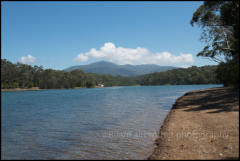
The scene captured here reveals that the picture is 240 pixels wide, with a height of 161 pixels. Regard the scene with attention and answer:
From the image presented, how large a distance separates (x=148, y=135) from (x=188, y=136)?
10.3 ft

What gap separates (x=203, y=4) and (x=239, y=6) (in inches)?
481

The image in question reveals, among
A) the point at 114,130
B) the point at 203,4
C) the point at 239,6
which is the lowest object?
the point at 114,130

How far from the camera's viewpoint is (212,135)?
1295 centimetres

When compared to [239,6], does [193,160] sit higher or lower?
lower

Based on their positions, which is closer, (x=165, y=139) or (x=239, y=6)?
(x=165, y=139)

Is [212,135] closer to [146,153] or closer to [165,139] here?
[165,139]

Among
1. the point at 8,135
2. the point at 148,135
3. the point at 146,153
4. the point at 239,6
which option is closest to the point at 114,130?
the point at 148,135

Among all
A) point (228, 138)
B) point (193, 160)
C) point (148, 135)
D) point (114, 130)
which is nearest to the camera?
point (193, 160)

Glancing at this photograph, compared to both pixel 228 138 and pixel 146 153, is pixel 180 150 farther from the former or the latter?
pixel 228 138

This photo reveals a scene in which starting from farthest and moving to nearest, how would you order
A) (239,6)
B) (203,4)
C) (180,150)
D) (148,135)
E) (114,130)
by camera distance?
1. (203,4)
2. (239,6)
3. (114,130)
4. (148,135)
5. (180,150)

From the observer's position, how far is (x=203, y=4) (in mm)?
32188

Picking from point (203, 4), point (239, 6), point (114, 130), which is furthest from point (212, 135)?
point (203, 4)

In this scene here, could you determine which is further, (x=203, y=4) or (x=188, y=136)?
(x=203, y=4)

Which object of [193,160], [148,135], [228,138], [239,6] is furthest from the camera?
[239,6]
